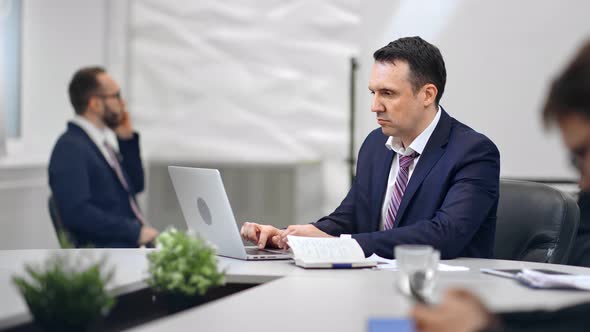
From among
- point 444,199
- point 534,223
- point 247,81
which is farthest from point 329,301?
point 247,81

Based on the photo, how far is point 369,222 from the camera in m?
3.21

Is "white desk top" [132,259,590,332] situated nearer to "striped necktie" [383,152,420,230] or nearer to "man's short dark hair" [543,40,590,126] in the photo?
"man's short dark hair" [543,40,590,126]

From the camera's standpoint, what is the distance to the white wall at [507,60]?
4816 mm

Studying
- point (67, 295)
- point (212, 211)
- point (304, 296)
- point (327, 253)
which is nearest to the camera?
point (67, 295)

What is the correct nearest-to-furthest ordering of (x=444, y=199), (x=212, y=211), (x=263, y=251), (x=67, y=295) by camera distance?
(x=67, y=295) → (x=212, y=211) → (x=263, y=251) → (x=444, y=199)

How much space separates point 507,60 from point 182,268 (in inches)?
137

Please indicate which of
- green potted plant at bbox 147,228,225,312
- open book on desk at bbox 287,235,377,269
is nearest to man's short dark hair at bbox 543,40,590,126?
green potted plant at bbox 147,228,225,312

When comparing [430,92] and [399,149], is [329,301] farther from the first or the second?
[430,92]

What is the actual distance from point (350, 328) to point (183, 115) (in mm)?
4076

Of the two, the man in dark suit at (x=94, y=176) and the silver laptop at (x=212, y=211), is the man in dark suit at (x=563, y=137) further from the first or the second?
the man in dark suit at (x=94, y=176)

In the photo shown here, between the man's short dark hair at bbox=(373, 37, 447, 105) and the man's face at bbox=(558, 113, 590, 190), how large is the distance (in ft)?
5.79

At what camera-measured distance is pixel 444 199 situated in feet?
9.61

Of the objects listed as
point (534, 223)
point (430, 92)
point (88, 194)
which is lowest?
point (88, 194)

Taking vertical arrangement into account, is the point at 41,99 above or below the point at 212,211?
above
